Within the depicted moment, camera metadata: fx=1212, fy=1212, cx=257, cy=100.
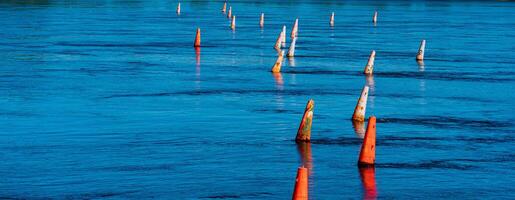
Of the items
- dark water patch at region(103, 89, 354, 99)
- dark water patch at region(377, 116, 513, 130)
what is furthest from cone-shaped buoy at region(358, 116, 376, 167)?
dark water patch at region(103, 89, 354, 99)

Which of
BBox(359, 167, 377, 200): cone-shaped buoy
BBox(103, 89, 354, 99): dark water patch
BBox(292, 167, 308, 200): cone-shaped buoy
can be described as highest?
BBox(292, 167, 308, 200): cone-shaped buoy

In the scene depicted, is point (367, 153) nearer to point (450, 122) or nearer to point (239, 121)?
point (239, 121)

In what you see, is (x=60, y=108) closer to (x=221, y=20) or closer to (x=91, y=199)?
(x=91, y=199)

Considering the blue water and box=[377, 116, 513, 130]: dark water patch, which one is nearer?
the blue water

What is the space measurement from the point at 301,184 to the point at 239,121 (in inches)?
625

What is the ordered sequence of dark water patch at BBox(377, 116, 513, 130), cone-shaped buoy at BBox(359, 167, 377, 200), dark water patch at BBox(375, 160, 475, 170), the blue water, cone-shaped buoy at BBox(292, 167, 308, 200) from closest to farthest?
cone-shaped buoy at BBox(292, 167, 308, 200) < cone-shaped buoy at BBox(359, 167, 377, 200) < the blue water < dark water patch at BBox(375, 160, 475, 170) < dark water patch at BBox(377, 116, 513, 130)

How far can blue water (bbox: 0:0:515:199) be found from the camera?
77.0ft

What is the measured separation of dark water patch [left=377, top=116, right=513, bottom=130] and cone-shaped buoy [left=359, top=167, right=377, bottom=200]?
318 inches

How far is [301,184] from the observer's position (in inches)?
682

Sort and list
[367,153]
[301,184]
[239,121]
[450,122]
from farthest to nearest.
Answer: [450,122] < [239,121] < [367,153] < [301,184]

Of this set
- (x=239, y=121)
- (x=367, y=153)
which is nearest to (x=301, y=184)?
(x=367, y=153)

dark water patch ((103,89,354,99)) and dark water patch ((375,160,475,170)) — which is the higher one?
dark water patch ((375,160,475,170))

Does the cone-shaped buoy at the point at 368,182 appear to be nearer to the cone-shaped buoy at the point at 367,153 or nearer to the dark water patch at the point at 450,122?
the cone-shaped buoy at the point at 367,153

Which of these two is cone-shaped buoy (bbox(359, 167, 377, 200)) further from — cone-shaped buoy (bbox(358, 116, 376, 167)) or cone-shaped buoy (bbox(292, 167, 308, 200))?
cone-shaped buoy (bbox(292, 167, 308, 200))
